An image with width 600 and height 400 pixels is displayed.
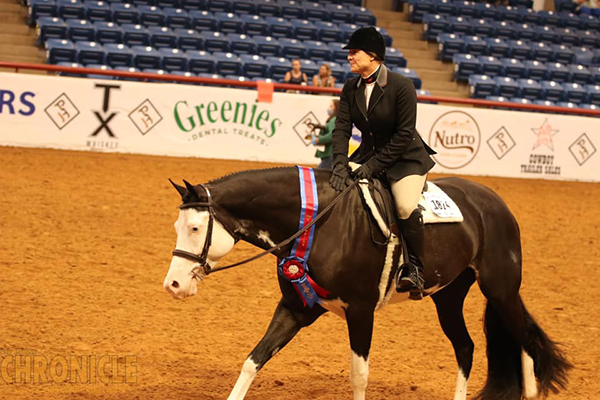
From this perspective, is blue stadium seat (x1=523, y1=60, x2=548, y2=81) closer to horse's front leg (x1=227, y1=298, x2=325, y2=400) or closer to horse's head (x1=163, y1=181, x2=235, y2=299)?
horse's front leg (x1=227, y1=298, x2=325, y2=400)

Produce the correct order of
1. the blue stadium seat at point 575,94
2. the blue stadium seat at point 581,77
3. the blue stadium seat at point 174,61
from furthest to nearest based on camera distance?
1. the blue stadium seat at point 581,77
2. the blue stadium seat at point 575,94
3. the blue stadium seat at point 174,61

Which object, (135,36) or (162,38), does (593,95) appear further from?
(135,36)

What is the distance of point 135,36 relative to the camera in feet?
61.0

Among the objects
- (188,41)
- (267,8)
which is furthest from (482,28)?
(188,41)

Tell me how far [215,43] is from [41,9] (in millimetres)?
4396

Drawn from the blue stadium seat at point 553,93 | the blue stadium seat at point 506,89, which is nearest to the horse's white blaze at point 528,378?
the blue stadium seat at point 506,89

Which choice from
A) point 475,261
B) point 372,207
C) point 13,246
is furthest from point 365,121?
point 13,246

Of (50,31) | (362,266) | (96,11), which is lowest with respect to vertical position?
(50,31)

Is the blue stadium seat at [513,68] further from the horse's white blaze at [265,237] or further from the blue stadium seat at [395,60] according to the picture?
the horse's white blaze at [265,237]

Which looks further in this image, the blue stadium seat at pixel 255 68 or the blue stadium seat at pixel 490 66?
the blue stadium seat at pixel 490 66

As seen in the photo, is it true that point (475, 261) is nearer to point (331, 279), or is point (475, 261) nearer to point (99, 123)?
point (331, 279)

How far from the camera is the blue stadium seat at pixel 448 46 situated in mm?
22781

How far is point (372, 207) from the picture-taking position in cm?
477

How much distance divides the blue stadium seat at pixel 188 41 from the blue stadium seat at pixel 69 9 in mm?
2414
